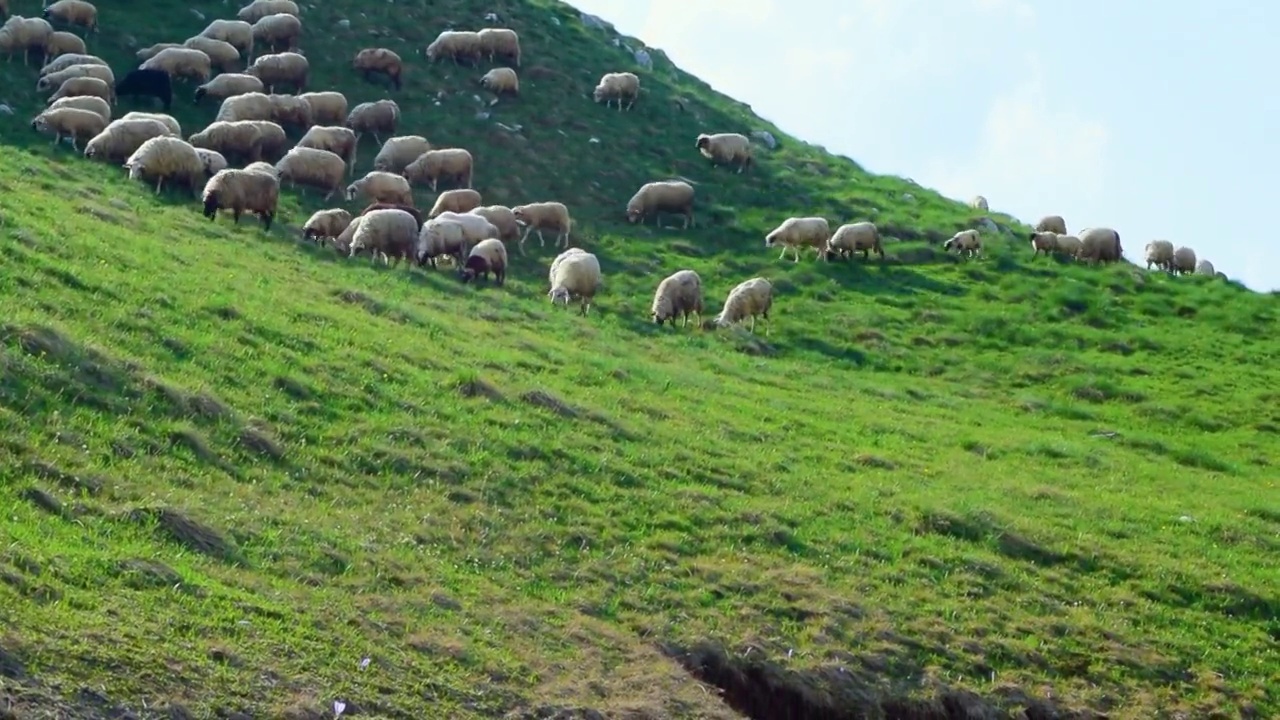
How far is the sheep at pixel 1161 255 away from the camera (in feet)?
145

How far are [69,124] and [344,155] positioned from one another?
6329 mm

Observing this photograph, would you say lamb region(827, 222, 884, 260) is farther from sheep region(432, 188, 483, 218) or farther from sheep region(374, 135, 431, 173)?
sheep region(374, 135, 431, 173)

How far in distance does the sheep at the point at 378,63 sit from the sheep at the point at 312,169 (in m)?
8.55

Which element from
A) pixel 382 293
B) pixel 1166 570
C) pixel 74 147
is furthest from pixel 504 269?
pixel 1166 570

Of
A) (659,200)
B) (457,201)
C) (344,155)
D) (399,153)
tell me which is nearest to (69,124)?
(344,155)

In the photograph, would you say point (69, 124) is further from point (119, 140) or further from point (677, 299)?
point (677, 299)

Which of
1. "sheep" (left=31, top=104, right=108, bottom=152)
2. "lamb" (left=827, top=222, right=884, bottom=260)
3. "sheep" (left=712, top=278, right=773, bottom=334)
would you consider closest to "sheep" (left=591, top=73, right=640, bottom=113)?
"lamb" (left=827, top=222, right=884, bottom=260)

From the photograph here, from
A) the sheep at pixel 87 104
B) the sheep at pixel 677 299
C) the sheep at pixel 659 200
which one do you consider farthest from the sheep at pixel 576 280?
the sheep at pixel 87 104

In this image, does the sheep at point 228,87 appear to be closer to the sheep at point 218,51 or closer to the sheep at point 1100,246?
the sheep at point 218,51

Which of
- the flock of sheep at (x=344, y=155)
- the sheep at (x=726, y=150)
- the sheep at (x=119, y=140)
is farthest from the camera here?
the sheep at (x=726, y=150)

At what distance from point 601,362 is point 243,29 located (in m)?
20.4

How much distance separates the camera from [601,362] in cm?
2711

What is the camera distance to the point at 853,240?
39781 mm

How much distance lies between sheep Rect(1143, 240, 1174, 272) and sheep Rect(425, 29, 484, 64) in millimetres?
17925
